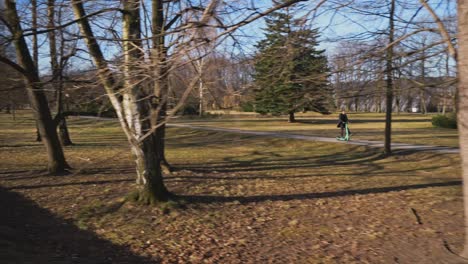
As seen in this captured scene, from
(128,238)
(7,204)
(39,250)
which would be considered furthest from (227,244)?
(7,204)

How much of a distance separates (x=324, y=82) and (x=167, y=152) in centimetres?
1380

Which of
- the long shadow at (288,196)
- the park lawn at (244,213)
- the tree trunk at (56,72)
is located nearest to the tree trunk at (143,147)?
the park lawn at (244,213)

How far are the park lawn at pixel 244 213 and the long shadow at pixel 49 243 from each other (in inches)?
0.9

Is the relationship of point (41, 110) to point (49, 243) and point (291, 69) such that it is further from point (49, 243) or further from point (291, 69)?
point (291, 69)

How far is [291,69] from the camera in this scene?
5.93 meters

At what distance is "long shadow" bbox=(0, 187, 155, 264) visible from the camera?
5766 mm

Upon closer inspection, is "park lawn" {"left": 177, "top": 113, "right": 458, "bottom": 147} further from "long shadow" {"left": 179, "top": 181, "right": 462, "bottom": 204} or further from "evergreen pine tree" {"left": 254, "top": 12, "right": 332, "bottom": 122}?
"evergreen pine tree" {"left": 254, "top": 12, "right": 332, "bottom": 122}

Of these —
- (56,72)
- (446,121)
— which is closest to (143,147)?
(56,72)

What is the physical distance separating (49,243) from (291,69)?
15.1 feet

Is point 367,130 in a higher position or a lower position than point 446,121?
lower

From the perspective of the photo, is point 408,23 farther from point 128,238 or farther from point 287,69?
point 128,238

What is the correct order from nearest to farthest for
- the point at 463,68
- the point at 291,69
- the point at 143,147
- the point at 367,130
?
the point at 463,68 → the point at 291,69 → the point at 143,147 → the point at 367,130

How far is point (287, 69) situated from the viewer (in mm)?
5883

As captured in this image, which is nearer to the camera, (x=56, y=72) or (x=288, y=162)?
(x=56, y=72)
